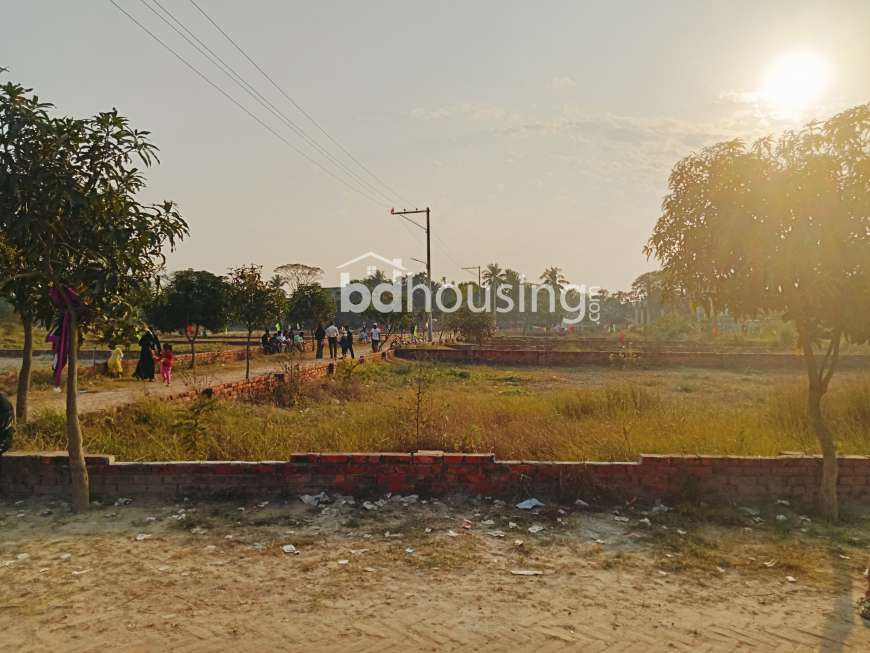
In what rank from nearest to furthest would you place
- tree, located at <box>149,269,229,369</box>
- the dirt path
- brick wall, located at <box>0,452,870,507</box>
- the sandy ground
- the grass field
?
the sandy ground, brick wall, located at <box>0,452,870,507</box>, the grass field, the dirt path, tree, located at <box>149,269,229,369</box>

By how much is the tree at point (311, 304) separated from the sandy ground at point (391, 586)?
28176 mm

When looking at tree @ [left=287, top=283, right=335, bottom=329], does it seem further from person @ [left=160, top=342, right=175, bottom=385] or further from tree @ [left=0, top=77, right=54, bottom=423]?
tree @ [left=0, top=77, right=54, bottom=423]

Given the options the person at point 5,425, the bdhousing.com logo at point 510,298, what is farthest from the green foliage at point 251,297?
the bdhousing.com logo at point 510,298

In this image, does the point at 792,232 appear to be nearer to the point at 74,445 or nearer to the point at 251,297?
the point at 74,445

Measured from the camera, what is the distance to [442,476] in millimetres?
5789

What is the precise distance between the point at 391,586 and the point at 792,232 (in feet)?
13.3

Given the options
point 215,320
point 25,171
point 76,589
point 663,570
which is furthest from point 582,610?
point 215,320

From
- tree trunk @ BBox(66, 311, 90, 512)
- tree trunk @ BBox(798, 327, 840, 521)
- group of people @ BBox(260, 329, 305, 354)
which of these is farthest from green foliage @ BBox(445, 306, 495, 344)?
tree trunk @ BBox(66, 311, 90, 512)

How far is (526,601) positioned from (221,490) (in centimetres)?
319

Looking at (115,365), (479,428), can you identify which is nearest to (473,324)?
(115,365)

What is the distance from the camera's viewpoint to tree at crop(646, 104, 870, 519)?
195 inches

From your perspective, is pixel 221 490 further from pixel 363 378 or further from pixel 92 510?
pixel 363 378

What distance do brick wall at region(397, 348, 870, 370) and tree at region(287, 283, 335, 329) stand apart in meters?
10.3

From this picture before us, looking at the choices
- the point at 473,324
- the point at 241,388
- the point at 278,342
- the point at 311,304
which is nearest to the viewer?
the point at 241,388
